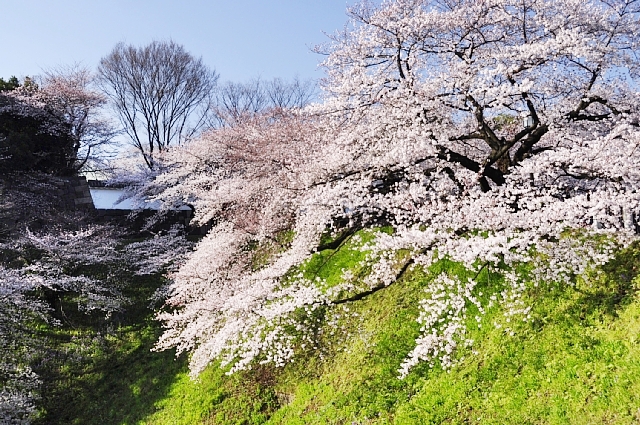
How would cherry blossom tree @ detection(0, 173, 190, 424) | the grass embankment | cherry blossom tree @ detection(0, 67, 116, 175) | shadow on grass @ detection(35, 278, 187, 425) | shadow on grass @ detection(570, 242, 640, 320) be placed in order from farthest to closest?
cherry blossom tree @ detection(0, 67, 116, 175), cherry blossom tree @ detection(0, 173, 190, 424), shadow on grass @ detection(35, 278, 187, 425), shadow on grass @ detection(570, 242, 640, 320), the grass embankment

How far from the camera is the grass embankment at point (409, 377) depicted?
627cm

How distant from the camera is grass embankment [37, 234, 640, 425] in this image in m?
6.27

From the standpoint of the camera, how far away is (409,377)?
25.7 feet

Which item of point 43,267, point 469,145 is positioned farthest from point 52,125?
point 469,145

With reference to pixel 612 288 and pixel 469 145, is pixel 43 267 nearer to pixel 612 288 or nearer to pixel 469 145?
pixel 469 145

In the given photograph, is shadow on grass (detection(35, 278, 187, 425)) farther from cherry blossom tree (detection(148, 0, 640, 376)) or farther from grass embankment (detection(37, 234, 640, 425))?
cherry blossom tree (detection(148, 0, 640, 376))

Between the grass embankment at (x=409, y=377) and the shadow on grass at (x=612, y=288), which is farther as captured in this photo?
the shadow on grass at (x=612, y=288)

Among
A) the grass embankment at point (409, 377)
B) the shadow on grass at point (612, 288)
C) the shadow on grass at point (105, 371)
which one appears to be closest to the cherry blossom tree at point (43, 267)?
the shadow on grass at point (105, 371)

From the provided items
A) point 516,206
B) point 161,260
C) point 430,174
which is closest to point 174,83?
point 161,260

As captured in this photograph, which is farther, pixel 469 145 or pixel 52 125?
pixel 52 125

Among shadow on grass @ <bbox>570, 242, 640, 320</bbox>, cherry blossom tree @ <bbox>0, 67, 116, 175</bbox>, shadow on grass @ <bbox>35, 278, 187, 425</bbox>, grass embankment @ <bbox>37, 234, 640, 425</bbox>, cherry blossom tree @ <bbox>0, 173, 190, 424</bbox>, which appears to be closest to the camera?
grass embankment @ <bbox>37, 234, 640, 425</bbox>

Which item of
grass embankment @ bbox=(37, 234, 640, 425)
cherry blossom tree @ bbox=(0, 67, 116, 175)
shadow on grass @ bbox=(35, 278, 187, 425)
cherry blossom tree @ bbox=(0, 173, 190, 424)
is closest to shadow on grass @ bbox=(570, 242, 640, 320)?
grass embankment @ bbox=(37, 234, 640, 425)

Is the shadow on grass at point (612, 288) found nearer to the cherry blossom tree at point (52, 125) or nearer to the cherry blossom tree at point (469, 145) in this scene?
the cherry blossom tree at point (469, 145)

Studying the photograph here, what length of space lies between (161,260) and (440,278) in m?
10.6
